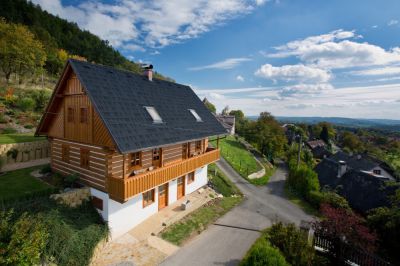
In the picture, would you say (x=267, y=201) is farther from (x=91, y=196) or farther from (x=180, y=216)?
(x=91, y=196)

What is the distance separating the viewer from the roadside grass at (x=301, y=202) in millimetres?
22806

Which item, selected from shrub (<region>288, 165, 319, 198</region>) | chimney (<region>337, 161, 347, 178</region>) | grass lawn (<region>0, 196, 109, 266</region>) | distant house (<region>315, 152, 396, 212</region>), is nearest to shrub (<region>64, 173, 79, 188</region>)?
grass lawn (<region>0, 196, 109, 266</region>)

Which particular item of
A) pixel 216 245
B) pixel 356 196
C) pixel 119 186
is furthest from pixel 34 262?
pixel 356 196

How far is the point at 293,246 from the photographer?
11.6m

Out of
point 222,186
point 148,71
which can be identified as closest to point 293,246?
point 222,186

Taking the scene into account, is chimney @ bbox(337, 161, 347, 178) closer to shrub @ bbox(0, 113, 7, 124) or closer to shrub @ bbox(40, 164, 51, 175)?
shrub @ bbox(40, 164, 51, 175)

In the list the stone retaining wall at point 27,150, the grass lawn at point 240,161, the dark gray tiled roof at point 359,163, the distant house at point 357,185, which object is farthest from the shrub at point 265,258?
the dark gray tiled roof at point 359,163

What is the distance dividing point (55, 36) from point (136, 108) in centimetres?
7951

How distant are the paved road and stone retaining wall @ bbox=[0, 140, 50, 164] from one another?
1549cm

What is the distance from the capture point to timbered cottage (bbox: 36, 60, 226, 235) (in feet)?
42.0

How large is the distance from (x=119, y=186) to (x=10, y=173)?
402 inches

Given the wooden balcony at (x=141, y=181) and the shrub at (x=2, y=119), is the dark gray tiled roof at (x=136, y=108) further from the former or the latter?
the shrub at (x=2, y=119)

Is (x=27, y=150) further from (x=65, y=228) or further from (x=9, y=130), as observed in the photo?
(x=65, y=228)

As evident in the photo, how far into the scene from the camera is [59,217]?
11.4 metres
